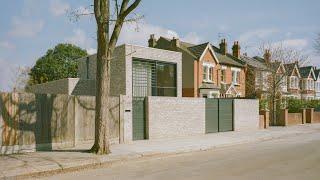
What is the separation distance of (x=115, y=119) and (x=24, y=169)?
23.6 ft

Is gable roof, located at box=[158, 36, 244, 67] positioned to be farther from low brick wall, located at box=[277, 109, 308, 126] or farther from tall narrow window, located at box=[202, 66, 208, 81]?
low brick wall, located at box=[277, 109, 308, 126]

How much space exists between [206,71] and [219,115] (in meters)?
14.8

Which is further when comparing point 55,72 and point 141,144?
point 55,72

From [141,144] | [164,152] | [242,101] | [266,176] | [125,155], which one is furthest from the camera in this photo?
[242,101]

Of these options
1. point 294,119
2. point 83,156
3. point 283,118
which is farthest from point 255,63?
point 83,156

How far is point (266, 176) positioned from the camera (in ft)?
32.1

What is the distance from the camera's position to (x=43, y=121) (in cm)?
1469

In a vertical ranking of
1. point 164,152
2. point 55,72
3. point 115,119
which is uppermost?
point 55,72

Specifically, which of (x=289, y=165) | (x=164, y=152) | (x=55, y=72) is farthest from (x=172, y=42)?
(x=289, y=165)

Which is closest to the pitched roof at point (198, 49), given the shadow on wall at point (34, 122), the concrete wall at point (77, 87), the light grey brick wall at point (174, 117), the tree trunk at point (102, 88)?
the light grey brick wall at point (174, 117)

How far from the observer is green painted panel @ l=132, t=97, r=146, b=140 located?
18.8 metres

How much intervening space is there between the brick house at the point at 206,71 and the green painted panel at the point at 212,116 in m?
12.3

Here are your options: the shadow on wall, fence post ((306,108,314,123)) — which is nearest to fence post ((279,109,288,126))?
fence post ((306,108,314,123))

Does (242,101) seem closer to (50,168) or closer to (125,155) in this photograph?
(125,155)
